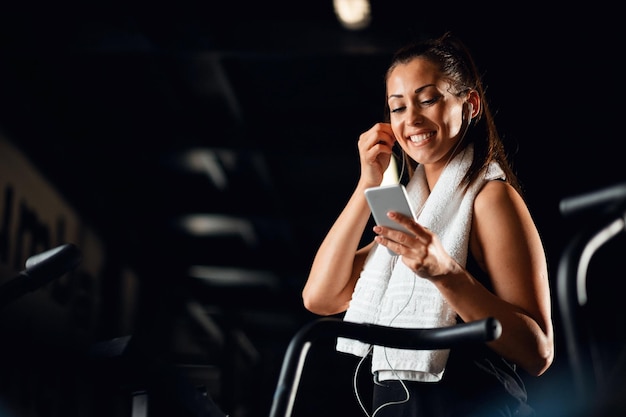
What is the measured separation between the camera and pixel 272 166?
6.40 metres

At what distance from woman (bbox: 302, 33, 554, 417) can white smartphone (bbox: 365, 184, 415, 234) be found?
0.04ft

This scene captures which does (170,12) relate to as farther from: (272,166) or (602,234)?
(602,234)

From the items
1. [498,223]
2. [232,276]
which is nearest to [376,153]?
[498,223]

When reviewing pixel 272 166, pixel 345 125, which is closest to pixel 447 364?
pixel 345 125

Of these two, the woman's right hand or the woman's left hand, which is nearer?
the woman's left hand

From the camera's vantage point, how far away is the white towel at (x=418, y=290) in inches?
47.6

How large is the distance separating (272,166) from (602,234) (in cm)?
581

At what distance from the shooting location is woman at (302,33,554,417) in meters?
1.17

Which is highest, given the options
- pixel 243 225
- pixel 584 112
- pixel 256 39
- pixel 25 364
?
pixel 256 39

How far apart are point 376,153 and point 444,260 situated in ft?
1.33

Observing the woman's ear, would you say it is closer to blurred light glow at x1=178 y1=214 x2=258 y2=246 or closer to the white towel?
the white towel

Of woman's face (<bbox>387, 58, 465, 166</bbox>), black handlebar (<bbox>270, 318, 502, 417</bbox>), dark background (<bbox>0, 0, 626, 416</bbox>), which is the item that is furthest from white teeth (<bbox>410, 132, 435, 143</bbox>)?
dark background (<bbox>0, 0, 626, 416</bbox>)

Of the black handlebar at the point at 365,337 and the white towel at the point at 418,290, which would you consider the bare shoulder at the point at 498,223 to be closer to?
the white towel at the point at 418,290

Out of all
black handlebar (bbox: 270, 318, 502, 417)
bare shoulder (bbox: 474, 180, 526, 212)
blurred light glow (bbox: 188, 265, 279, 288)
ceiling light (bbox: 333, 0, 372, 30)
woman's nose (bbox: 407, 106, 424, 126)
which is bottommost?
black handlebar (bbox: 270, 318, 502, 417)
